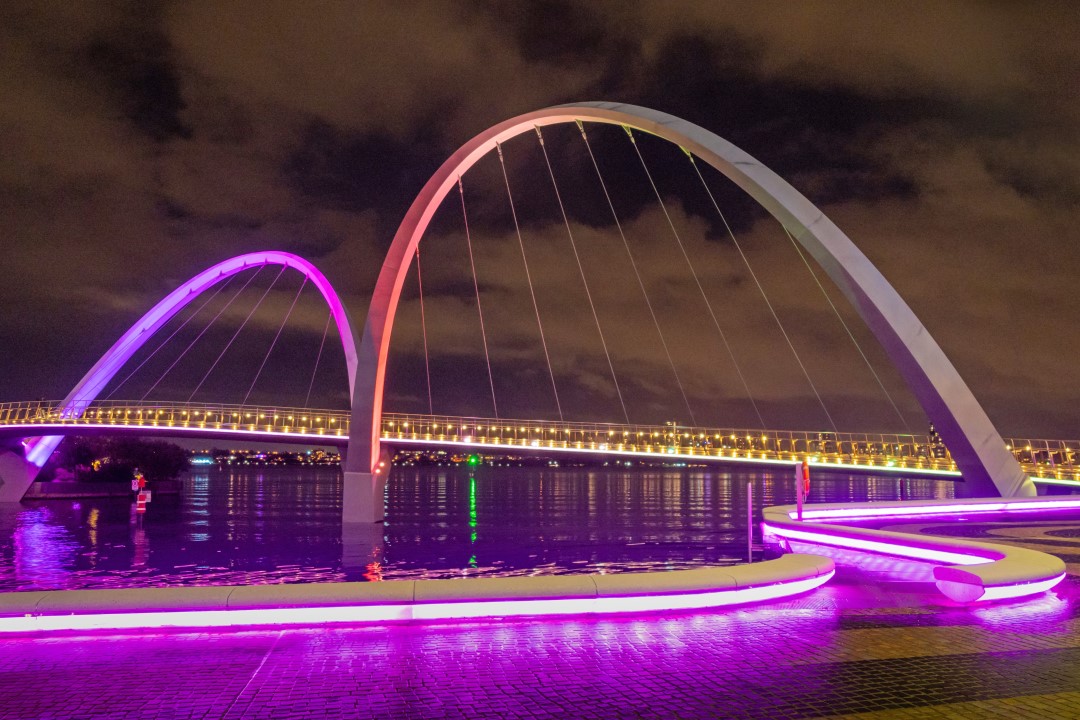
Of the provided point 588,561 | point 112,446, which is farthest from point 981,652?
point 112,446

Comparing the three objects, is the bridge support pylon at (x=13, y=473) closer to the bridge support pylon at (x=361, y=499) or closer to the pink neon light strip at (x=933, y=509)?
the bridge support pylon at (x=361, y=499)

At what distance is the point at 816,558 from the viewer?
1074 cm

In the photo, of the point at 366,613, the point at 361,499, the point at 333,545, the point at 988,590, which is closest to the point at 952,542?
the point at 988,590

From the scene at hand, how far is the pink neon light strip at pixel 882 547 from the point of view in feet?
40.6

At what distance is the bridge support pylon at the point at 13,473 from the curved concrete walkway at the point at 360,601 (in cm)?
6492

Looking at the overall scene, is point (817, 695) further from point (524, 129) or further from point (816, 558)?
point (524, 129)

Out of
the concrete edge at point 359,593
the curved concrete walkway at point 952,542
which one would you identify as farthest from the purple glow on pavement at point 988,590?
the concrete edge at point 359,593

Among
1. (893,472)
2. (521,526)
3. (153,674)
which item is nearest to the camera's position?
(153,674)

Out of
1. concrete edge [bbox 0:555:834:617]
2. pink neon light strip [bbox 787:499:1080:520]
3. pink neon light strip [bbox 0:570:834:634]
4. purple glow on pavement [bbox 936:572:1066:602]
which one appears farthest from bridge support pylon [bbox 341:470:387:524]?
purple glow on pavement [bbox 936:572:1066:602]

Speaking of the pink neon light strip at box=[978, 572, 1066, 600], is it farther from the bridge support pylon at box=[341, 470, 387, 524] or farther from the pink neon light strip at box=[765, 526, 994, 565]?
the bridge support pylon at box=[341, 470, 387, 524]

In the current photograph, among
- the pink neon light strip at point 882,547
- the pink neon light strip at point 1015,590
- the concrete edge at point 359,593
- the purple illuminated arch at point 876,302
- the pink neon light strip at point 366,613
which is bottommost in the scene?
the pink neon light strip at point 882,547

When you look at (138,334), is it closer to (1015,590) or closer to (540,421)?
(540,421)

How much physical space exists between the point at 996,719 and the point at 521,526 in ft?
117

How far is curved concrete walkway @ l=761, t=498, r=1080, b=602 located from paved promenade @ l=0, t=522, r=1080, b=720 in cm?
59
